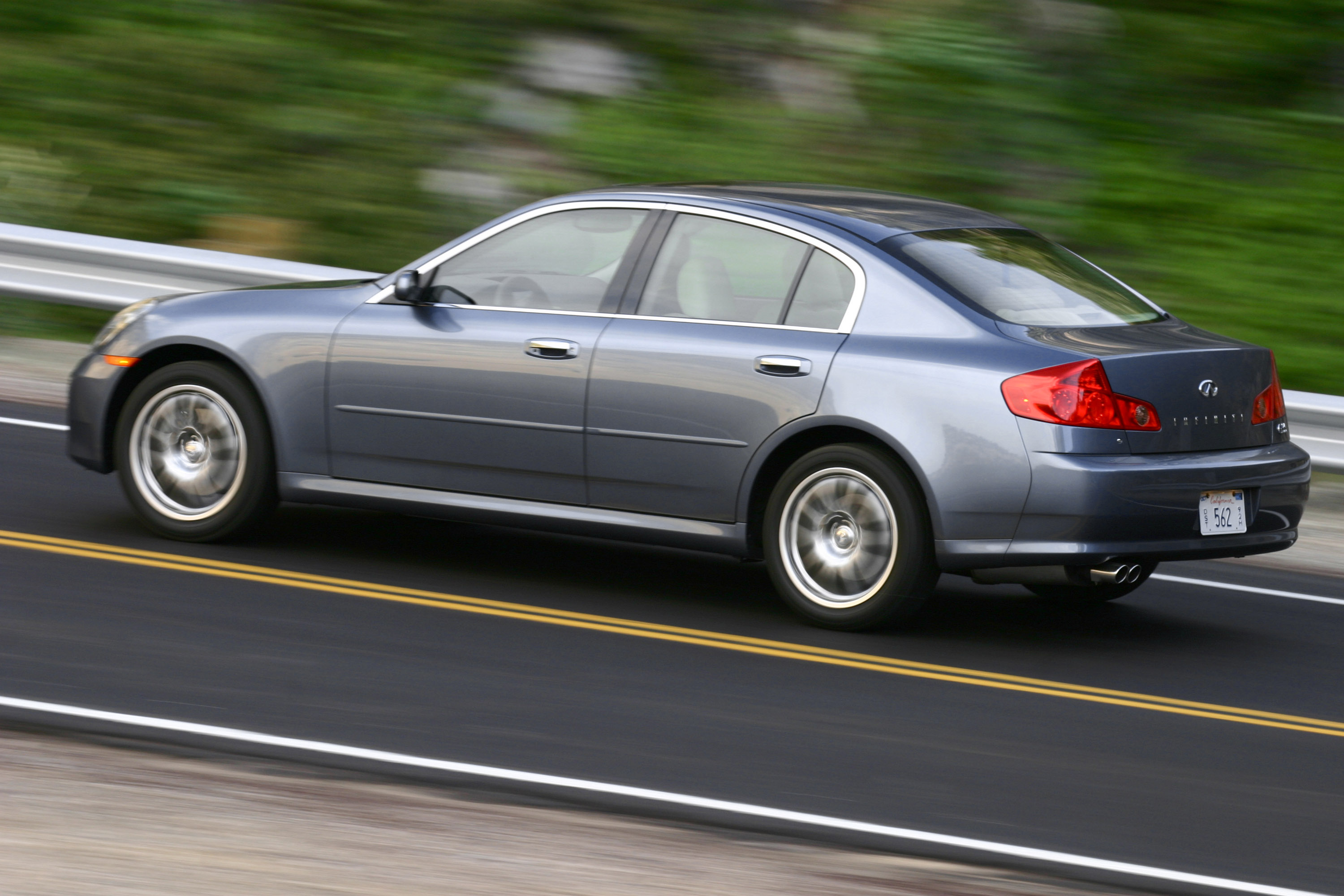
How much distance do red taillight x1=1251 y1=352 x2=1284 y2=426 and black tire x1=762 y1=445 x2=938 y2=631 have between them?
54.7 inches

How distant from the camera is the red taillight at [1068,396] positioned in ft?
21.2

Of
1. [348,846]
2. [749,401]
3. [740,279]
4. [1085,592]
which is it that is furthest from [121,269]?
[348,846]

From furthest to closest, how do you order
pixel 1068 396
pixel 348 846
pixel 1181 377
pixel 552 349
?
pixel 552 349 < pixel 1181 377 < pixel 1068 396 < pixel 348 846

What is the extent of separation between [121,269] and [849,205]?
22.4ft

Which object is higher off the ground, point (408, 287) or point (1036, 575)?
point (408, 287)

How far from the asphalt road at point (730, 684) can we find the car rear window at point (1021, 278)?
1288 mm

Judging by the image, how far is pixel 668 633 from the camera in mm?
6922

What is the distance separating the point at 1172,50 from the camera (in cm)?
1628

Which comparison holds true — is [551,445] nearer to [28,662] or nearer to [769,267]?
[769,267]

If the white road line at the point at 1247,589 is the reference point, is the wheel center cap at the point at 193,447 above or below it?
above

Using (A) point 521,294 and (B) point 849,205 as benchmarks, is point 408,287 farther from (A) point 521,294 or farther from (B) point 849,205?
(B) point 849,205

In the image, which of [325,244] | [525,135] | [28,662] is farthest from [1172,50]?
[28,662]

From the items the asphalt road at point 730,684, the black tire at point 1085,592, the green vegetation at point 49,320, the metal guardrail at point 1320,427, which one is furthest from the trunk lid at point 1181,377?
the green vegetation at point 49,320

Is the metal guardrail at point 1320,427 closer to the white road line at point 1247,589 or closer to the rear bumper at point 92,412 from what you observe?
the white road line at point 1247,589
